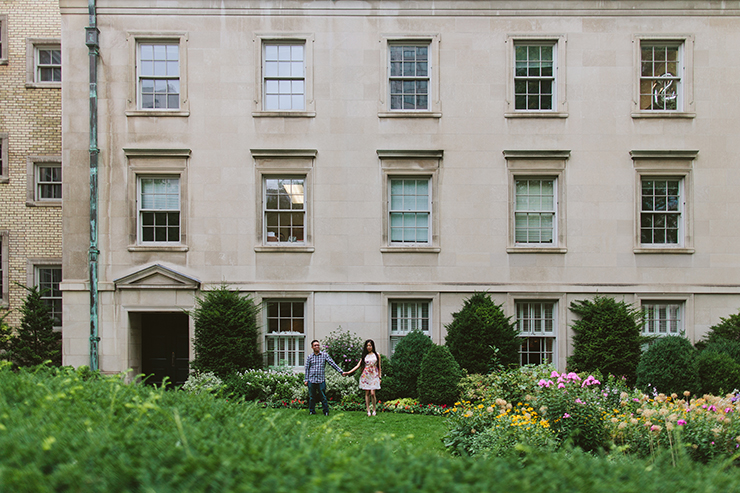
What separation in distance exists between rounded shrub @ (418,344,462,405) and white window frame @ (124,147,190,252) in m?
8.05

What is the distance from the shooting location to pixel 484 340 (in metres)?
13.2

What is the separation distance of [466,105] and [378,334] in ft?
24.5

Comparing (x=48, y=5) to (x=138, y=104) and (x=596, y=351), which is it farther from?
(x=596, y=351)

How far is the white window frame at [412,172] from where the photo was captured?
14477 mm

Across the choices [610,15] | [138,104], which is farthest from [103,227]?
[610,15]

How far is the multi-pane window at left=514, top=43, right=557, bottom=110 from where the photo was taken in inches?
581

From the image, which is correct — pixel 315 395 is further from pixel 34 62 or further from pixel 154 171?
pixel 34 62

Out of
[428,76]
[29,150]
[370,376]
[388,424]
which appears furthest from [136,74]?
[388,424]

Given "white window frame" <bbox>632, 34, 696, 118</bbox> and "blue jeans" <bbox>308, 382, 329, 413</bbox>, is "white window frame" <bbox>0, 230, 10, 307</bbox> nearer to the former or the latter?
→ "blue jeans" <bbox>308, 382, 329, 413</bbox>

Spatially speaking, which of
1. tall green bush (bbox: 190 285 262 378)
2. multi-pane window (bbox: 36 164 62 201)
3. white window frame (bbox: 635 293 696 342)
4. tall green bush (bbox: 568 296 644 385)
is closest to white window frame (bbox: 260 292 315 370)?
tall green bush (bbox: 190 285 262 378)

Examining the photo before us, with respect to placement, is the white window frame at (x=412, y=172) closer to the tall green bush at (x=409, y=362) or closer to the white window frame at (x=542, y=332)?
the tall green bush at (x=409, y=362)

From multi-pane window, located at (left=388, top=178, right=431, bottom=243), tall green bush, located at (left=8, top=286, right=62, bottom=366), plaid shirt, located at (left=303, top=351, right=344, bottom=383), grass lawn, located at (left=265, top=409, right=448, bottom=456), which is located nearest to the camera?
grass lawn, located at (left=265, top=409, right=448, bottom=456)

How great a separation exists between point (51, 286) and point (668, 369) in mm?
19613

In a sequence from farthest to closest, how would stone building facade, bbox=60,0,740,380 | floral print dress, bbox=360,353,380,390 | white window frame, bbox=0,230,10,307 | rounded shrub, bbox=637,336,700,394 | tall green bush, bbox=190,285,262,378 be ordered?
1. white window frame, bbox=0,230,10,307
2. stone building facade, bbox=60,0,740,380
3. tall green bush, bbox=190,285,262,378
4. rounded shrub, bbox=637,336,700,394
5. floral print dress, bbox=360,353,380,390
